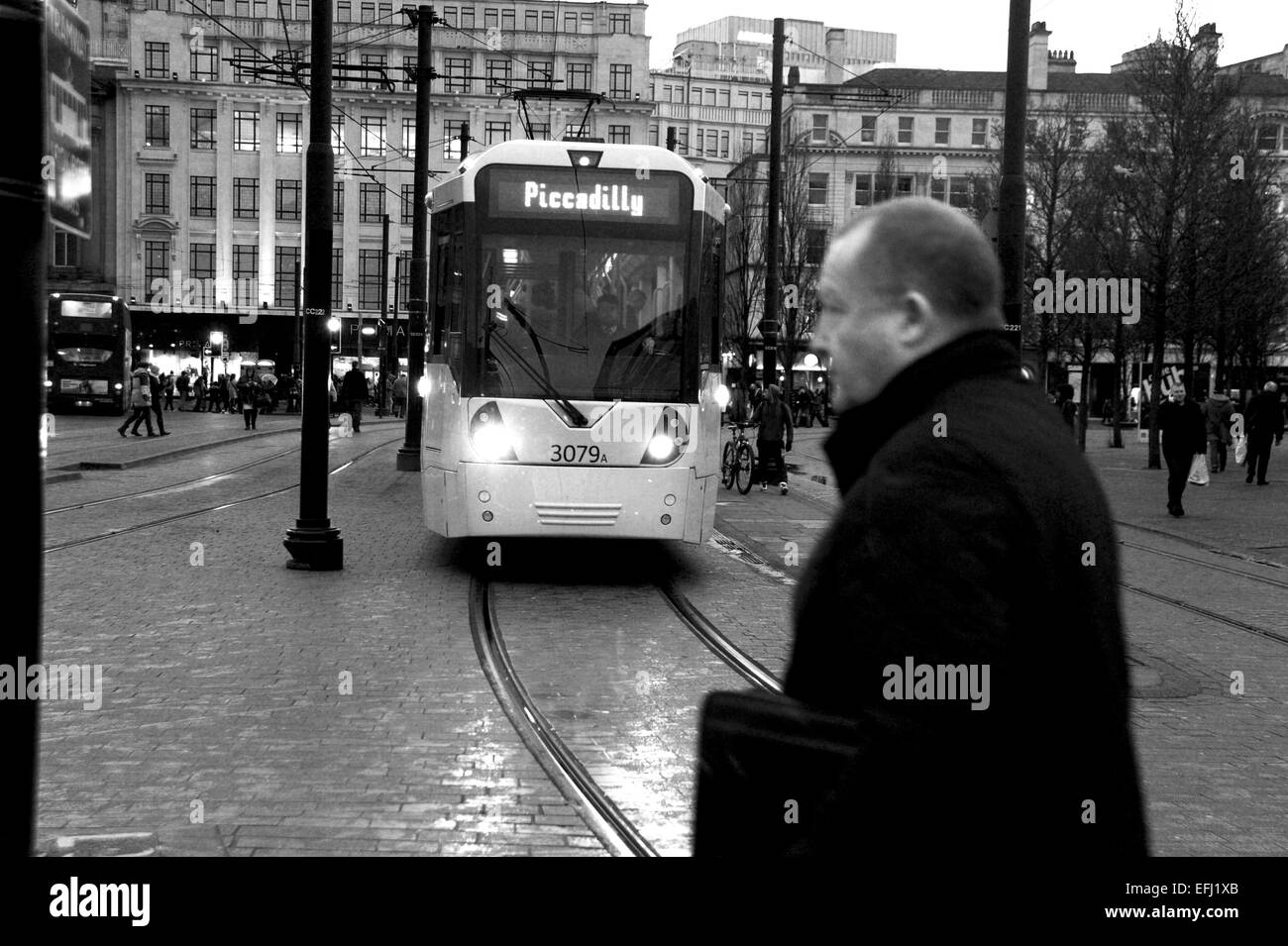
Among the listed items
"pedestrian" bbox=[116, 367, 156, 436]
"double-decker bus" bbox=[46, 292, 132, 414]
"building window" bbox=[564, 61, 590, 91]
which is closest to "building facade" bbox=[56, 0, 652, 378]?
"building window" bbox=[564, 61, 590, 91]

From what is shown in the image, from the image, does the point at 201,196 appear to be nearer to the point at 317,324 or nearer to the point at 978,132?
the point at 978,132

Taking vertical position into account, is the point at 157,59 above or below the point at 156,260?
above

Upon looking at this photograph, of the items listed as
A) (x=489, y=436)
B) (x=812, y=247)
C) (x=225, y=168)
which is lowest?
(x=489, y=436)

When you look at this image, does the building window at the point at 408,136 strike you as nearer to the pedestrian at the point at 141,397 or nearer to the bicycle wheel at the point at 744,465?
the pedestrian at the point at 141,397

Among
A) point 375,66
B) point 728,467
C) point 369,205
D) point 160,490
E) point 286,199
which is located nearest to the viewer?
point 160,490

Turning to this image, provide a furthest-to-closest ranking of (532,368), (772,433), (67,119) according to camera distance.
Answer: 1. (772,433)
2. (532,368)
3. (67,119)

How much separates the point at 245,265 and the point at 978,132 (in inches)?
1541

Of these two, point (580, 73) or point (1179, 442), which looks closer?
point (1179, 442)

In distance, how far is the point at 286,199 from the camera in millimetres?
74500

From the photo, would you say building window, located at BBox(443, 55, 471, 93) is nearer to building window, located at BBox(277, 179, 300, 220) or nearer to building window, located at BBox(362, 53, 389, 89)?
building window, located at BBox(362, 53, 389, 89)

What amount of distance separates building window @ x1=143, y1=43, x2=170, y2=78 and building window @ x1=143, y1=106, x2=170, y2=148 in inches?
68.2

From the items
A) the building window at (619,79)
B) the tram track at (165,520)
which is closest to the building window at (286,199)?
the building window at (619,79)

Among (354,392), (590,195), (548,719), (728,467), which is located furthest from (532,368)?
(354,392)
